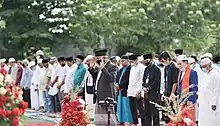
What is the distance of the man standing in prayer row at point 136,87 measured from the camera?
1328cm

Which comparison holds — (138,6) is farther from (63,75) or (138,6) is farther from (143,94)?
(143,94)

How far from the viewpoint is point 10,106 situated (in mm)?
6137

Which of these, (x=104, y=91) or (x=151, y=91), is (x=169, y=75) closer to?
(x=151, y=91)

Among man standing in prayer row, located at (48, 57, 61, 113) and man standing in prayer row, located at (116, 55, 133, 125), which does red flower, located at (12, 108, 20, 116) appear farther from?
man standing in prayer row, located at (48, 57, 61, 113)

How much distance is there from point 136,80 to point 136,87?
16cm

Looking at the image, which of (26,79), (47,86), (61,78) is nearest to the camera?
(61,78)

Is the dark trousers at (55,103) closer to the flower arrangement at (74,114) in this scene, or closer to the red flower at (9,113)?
the flower arrangement at (74,114)

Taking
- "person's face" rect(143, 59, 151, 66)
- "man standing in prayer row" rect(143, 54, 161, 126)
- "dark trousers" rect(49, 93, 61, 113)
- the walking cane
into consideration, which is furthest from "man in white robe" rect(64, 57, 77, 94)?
the walking cane

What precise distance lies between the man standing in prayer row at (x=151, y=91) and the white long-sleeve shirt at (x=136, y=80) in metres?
0.56

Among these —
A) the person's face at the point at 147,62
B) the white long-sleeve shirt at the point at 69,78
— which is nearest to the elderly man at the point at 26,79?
the white long-sleeve shirt at the point at 69,78

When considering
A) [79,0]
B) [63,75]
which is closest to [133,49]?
[79,0]

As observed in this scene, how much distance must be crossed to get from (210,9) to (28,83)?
1366 centimetres

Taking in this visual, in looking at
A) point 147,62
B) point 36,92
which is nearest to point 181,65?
point 147,62

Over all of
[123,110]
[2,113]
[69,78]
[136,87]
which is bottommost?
[123,110]
